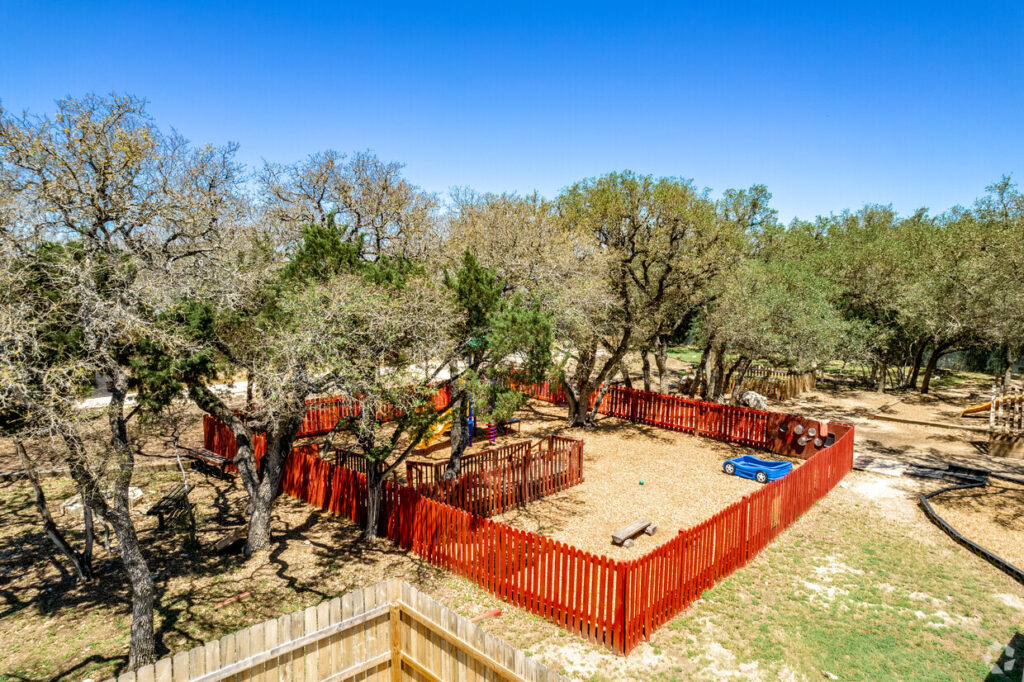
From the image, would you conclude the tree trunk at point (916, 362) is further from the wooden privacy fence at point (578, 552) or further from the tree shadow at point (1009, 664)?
the tree shadow at point (1009, 664)

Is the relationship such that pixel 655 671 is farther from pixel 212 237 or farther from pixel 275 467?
→ pixel 212 237

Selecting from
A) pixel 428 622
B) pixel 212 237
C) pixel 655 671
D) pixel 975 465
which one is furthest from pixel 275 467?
pixel 975 465

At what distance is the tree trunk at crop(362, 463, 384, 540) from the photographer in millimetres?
11414

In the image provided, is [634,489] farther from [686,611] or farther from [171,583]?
[171,583]

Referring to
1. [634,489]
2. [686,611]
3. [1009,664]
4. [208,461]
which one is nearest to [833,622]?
[1009,664]

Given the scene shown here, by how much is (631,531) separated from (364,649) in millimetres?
6900

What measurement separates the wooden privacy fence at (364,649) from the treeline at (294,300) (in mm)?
3203

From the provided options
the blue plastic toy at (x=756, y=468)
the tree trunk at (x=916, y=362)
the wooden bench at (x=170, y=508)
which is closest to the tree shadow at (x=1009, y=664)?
the blue plastic toy at (x=756, y=468)

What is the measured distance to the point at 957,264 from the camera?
27453 millimetres

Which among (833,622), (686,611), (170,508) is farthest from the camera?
(170,508)

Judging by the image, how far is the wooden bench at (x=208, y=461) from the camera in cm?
1559

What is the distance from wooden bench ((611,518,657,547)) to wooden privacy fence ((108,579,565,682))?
6.12m

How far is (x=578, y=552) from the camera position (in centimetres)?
854

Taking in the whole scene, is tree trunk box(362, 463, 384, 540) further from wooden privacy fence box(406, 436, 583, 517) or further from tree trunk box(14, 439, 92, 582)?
tree trunk box(14, 439, 92, 582)
